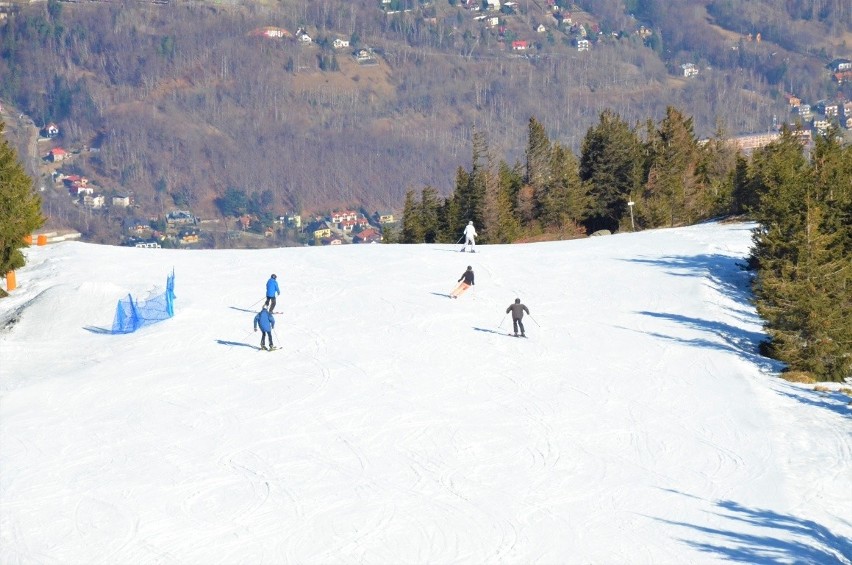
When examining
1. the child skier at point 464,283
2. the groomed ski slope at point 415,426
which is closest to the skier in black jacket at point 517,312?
the groomed ski slope at point 415,426

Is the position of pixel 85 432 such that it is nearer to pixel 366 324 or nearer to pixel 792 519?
pixel 366 324

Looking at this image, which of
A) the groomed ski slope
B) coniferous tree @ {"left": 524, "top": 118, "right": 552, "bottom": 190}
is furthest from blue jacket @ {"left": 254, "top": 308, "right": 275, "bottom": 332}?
coniferous tree @ {"left": 524, "top": 118, "right": 552, "bottom": 190}

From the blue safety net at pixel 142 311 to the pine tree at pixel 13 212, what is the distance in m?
6.67

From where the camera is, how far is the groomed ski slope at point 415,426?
23297 millimetres

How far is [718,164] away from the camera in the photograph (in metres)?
97.8

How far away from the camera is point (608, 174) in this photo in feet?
265

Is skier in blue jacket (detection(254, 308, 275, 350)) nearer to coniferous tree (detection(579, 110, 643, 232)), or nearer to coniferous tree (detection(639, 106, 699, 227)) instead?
coniferous tree (detection(639, 106, 699, 227))

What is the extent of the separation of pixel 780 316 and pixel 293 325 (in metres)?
13.6

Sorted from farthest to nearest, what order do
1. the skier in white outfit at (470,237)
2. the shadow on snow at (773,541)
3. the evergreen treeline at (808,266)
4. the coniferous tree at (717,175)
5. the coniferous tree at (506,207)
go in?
the coniferous tree at (506,207) < the coniferous tree at (717,175) < the skier in white outfit at (470,237) < the evergreen treeline at (808,266) < the shadow on snow at (773,541)

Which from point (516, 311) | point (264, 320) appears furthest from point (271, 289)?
point (516, 311)

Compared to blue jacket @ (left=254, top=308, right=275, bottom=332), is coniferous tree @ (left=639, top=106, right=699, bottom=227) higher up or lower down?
higher up

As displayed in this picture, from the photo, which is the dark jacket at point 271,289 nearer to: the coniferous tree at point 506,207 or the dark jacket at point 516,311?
the dark jacket at point 516,311

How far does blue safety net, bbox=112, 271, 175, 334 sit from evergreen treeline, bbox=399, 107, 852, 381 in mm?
17476

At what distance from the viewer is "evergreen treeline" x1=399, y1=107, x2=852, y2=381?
3522 cm
